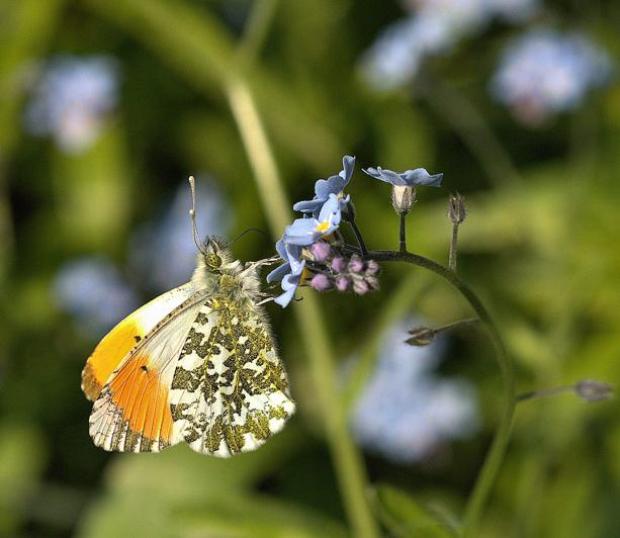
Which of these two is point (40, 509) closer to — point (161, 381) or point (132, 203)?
point (132, 203)

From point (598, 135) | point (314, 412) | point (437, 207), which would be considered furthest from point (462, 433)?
point (598, 135)

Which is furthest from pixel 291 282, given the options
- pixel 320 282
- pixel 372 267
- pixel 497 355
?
pixel 497 355

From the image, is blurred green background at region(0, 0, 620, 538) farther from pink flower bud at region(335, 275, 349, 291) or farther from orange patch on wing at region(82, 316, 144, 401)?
pink flower bud at region(335, 275, 349, 291)

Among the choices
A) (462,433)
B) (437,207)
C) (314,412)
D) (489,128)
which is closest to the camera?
(462,433)

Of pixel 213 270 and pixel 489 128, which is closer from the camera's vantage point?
pixel 213 270

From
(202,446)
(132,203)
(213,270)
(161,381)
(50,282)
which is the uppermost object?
(132,203)
